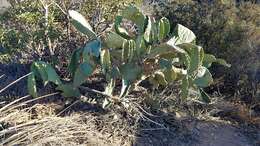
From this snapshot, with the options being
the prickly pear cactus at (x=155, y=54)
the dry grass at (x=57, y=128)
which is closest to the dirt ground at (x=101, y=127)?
the dry grass at (x=57, y=128)

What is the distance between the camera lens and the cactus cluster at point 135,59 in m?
4.83

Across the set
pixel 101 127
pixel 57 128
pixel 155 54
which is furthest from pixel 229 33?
pixel 57 128

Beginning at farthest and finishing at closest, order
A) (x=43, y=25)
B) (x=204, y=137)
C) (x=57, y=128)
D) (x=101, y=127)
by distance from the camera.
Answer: (x=43, y=25) < (x=204, y=137) < (x=101, y=127) < (x=57, y=128)

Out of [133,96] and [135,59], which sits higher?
[135,59]

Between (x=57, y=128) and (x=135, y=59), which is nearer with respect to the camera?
(x=57, y=128)

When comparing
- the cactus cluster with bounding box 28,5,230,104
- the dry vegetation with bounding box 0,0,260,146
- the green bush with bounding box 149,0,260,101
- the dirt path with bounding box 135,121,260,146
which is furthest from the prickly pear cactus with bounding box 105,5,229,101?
the green bush with bounding box 149,0,260,101

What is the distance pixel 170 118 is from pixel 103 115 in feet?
2.29

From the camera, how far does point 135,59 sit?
4.98 meters

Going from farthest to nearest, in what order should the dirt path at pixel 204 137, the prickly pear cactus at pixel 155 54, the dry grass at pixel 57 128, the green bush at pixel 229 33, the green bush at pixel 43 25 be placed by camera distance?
the green bush at pixel 229 33 → the green bush at pixel 43 25 → the dirt path at pixel 204 137 → the prickly pear cactus at pixel 155 54 → the dry grass at pixel 57 128

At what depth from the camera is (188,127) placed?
205 inches

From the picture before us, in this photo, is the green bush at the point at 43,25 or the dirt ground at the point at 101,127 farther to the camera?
the green bush at the point at 43,25

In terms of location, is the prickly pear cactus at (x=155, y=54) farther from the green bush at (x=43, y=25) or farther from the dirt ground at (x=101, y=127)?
the green bush at (x=43, y=25)

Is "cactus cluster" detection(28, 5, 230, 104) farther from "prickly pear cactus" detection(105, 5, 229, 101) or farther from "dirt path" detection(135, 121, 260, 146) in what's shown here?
"dirt path" detection(135, 121, 260, 146)

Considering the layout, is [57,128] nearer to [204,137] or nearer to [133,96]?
[133,96]
